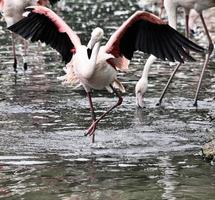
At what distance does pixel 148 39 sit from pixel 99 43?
1.94 feet

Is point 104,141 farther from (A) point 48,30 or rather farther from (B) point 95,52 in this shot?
(A) point 48,30

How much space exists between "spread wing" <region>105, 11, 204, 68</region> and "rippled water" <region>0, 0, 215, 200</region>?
0.98 metres

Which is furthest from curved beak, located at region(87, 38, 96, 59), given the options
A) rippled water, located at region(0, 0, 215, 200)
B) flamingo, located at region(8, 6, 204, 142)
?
rippled water, located at region(0, 0, 215, 200)

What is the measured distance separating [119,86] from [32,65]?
180 inches

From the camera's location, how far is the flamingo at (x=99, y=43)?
837cm

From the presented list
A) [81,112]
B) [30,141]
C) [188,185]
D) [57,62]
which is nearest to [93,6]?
[57,62]

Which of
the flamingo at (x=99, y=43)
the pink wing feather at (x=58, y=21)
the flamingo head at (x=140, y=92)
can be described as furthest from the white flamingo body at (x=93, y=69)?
the flamingo head at (x=140, y=92)

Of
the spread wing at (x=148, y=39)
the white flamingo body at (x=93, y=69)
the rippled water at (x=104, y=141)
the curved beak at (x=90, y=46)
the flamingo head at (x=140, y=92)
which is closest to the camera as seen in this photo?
the rippled water at (x=104, y=141)

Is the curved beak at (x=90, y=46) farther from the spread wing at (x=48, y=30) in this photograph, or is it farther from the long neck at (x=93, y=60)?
the spread wing at (x=48, y=30)

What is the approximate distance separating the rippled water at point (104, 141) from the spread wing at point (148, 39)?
976 mm

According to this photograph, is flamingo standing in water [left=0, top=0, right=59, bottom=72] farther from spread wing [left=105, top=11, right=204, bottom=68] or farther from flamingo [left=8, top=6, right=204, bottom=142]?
spread wing [left=105, top=11, right=204, bottom=68]

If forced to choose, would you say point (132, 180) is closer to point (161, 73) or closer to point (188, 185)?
point (188, 185)

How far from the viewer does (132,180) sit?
22.7 ft

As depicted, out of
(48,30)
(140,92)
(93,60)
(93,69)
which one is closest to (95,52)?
(93,60)
